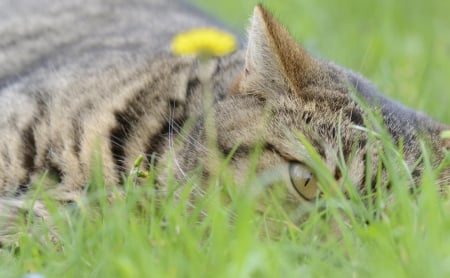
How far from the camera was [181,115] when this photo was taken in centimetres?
278

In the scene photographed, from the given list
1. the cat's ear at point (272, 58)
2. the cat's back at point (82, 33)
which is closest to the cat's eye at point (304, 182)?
the cat's ear at point (272, 58)

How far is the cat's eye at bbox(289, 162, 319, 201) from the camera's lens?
90.0 inches

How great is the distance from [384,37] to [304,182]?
278 centimetres

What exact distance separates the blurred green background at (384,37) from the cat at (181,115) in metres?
0.96

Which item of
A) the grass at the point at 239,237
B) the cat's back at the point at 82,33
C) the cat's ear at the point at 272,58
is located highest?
the cat's ear at the point at 272,58

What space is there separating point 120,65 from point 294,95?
0.87 m

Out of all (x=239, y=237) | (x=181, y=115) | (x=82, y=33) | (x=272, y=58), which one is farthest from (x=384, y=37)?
(x=239, y=237)

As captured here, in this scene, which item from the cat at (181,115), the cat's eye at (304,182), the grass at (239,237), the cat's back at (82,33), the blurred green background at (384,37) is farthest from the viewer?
the blurred green background at (384,37)

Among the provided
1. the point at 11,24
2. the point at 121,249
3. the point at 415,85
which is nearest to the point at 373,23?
the point at 415,85

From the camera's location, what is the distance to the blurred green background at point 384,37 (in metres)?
4.04

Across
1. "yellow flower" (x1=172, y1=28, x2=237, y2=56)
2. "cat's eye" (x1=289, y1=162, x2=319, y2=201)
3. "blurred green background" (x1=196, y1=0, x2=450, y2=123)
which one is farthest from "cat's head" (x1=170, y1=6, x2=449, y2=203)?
"blurred green background" (x1=196, y1=0, x2=450, y2=123)

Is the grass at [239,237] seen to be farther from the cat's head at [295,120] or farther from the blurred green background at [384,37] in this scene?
the blurred green background at [384,37]

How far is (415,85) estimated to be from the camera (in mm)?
4324

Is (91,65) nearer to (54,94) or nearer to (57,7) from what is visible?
(54,94)
